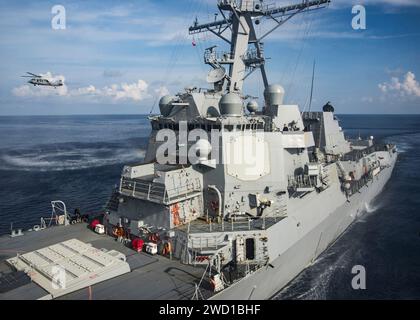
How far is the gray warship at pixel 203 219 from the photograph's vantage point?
1180cm

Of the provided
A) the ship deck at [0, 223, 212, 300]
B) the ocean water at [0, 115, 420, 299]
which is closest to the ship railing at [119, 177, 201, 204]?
the ship deck at [0, 223, 212, 300]

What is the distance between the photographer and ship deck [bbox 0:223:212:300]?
10898 mm

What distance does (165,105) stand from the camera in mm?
17906

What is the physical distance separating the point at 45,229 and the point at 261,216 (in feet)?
35.0

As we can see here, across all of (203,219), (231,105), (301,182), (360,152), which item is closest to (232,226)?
(203,219)

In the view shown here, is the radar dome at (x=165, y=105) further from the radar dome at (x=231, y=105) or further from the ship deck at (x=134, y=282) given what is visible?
the ship deck at (x=134, y=282)

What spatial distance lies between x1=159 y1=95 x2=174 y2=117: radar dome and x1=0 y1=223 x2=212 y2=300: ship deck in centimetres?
681

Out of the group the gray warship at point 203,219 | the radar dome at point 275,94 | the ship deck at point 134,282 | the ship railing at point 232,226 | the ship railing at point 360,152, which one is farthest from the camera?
the ship railing at point 360,152

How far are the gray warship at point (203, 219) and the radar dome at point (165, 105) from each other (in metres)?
0.06

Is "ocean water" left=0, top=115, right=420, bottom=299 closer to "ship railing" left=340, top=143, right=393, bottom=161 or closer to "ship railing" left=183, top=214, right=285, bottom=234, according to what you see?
"ship railing" left=183, top=214, right=285, bottom=234

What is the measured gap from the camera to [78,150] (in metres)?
61.0

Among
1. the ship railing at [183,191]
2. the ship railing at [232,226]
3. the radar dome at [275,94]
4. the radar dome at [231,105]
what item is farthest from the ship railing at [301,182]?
the radar dome at [275,94]
